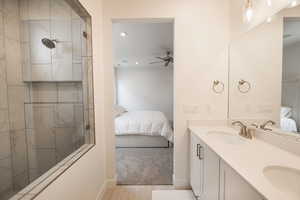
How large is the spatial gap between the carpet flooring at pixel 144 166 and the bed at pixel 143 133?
15cm

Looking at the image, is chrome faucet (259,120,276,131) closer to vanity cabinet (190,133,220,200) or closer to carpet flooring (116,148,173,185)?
vanity cabinet (190,133,220,200)

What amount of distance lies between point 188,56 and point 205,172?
142cm

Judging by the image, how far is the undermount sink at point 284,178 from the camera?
879 millimetres

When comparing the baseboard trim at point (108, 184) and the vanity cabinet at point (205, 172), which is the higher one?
the vanity cabinet at point (205, 172)

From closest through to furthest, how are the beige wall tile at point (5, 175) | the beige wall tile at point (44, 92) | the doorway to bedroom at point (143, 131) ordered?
the beige wall tile at point (5, 175)
the beige wall tile at point (44, 92)
the doorway to bedroom at point (143, 131)

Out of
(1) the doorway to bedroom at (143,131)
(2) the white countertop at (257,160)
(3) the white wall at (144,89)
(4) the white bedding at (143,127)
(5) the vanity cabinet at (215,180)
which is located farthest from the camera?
(3) the white wall at (144,89)

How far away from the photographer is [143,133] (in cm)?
363

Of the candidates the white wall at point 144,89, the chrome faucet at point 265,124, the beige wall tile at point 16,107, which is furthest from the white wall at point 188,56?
the white wall at point 144,89

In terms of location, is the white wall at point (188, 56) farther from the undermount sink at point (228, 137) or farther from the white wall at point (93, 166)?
the undermount sink at point (228, 137)

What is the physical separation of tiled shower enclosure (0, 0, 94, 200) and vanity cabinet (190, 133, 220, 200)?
4.02 feet

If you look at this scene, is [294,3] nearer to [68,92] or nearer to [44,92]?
[68,92]

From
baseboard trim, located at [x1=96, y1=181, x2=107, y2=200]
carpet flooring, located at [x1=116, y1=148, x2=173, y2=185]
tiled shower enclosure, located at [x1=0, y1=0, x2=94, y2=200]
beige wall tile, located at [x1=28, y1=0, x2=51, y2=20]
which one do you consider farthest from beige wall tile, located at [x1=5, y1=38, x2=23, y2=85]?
carpet flooring, located at [x1=116, y1=148, x2=173, y2=185]

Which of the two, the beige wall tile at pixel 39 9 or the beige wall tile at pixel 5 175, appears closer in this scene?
the beige wall tile at pixel 5 175

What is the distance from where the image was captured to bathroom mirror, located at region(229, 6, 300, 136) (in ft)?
3.95
